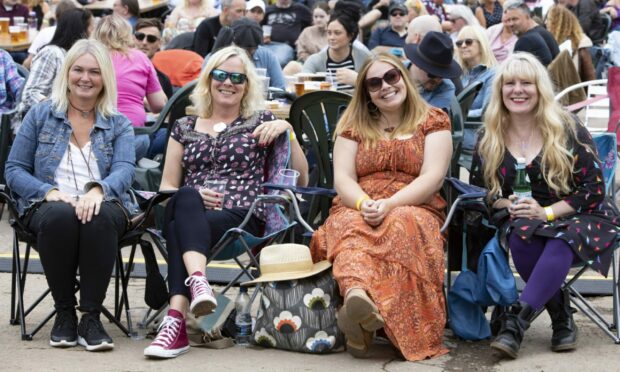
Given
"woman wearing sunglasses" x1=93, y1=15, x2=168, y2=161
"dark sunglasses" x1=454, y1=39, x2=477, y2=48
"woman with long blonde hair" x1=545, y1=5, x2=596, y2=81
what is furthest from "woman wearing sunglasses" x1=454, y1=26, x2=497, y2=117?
"woman with long blonde hair" x1=545, y1=5, x2=596, y2=81

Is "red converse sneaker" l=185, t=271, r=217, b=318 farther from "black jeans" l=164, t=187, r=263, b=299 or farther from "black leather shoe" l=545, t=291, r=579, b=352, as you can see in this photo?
"black leather shoe" l=545, t=291, r=579, b=352

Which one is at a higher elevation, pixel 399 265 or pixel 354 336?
pixel 399 265

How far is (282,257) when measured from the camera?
538cm

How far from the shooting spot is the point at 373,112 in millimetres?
5828

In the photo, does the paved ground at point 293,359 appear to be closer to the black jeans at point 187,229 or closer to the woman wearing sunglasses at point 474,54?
the black jeans at point 187,229

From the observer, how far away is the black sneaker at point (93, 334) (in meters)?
5.20

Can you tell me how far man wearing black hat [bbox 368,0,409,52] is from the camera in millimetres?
13797

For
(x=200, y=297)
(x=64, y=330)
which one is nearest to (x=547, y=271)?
(x=200, y=297)

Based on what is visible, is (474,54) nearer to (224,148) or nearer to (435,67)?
(435,67)

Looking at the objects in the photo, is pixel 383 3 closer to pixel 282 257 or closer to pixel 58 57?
pixel 58 57

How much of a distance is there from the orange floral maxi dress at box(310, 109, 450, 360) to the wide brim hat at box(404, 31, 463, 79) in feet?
6.13

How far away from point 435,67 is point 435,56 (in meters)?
0.07

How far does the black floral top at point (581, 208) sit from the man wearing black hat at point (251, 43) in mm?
3336

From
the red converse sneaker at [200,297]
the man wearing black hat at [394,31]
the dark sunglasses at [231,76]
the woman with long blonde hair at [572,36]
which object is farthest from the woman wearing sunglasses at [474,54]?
the man wearing black hat at [394,31]
